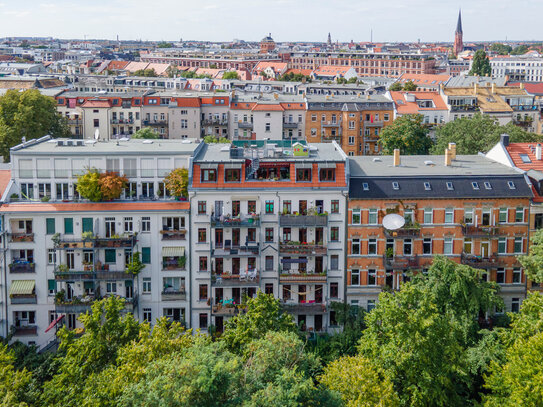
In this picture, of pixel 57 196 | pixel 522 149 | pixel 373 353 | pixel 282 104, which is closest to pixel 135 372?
pixel 373 353

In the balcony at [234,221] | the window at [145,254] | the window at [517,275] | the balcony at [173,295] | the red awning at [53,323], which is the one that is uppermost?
the balcony at [234,221]

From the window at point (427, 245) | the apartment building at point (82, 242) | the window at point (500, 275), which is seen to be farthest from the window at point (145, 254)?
the window at point (500, 275)

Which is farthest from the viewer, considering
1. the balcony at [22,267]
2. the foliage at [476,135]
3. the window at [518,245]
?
the foliage at [476,135]

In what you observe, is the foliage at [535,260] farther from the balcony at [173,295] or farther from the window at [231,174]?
the balcony at [173,295]

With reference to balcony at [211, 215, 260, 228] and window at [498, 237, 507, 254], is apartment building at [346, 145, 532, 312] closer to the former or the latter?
window at [498, 237, 507, 254]

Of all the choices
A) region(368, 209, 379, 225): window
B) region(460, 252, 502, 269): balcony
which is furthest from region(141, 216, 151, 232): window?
region(460, 252, 502, 269): balcony
